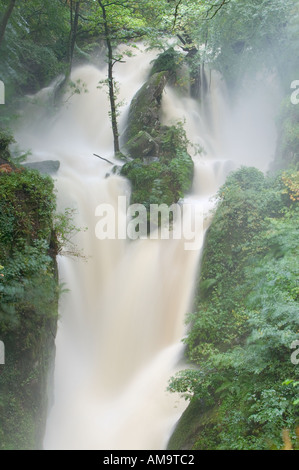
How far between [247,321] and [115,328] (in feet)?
11.3

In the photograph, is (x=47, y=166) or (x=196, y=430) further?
(x=47, y=166)

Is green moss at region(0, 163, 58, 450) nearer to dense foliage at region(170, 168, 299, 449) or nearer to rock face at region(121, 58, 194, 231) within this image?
dense foliage at region(170, 168, 299, 449)

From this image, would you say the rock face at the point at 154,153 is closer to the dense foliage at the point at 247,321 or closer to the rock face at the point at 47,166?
the dense foliage at the point at 247,321

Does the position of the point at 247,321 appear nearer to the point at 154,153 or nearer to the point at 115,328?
the point at 115,328

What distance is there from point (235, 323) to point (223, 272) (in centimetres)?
143

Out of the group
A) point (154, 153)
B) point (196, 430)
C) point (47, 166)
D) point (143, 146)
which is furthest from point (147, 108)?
point (196, 430)

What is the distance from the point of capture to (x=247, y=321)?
5055 millimetres

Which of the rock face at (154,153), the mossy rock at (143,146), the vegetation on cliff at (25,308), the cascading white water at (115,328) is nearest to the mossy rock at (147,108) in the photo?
the rock face at (154,153)

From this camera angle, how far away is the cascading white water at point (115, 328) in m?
5.66

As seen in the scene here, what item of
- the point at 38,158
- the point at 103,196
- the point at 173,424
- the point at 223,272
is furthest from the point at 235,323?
the point at 38,158

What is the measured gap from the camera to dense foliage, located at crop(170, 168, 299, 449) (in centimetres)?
371

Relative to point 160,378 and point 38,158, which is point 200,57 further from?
point 160,378

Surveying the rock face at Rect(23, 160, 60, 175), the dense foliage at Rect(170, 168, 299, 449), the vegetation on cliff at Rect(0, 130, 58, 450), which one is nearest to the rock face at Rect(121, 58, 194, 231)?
the dense foliage at Rect(170, 168, 299, 449)

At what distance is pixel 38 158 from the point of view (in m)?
12.5
